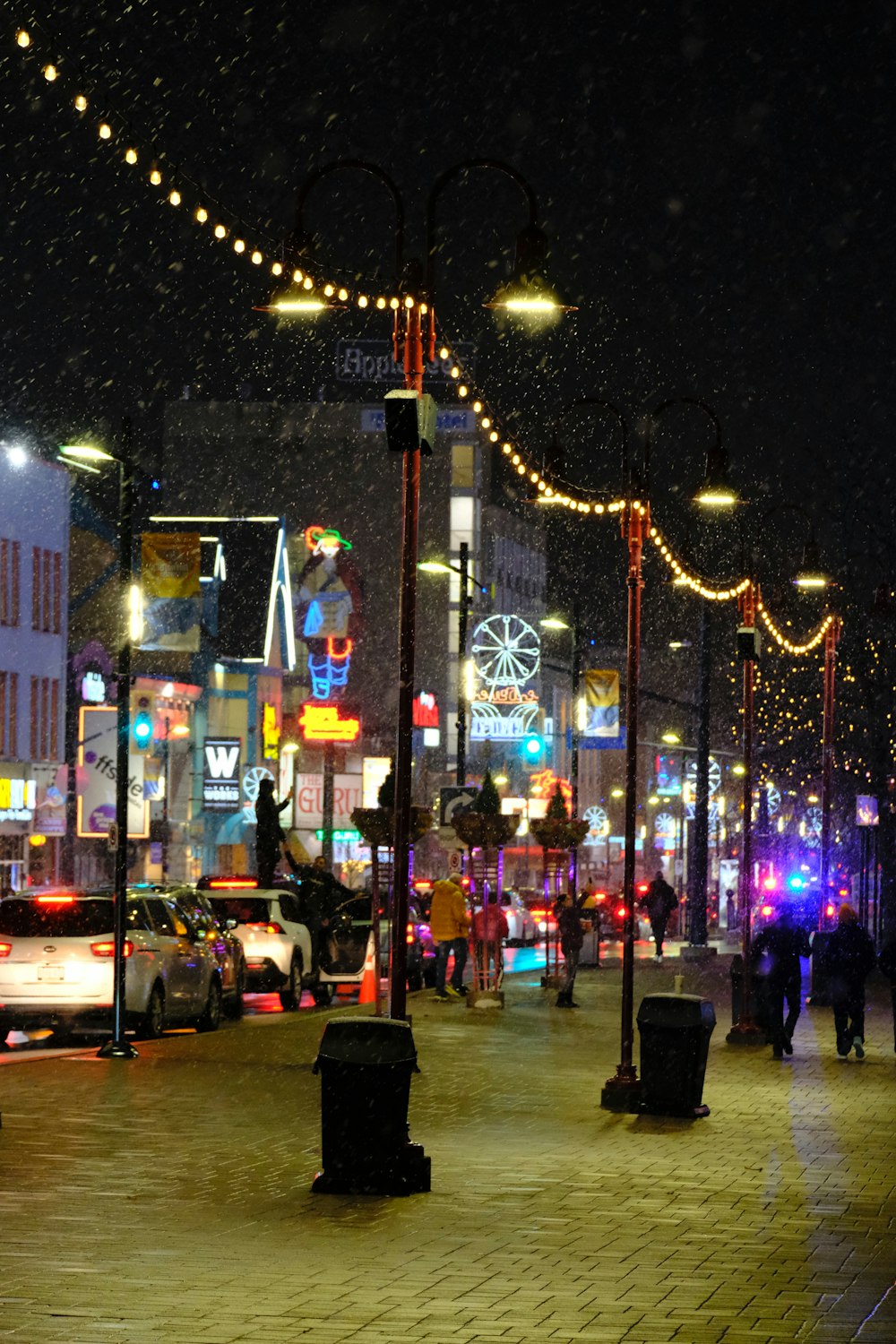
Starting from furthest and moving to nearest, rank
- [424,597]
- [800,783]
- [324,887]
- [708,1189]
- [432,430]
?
[424,597] → [800,783] → [324,887] → [432,430] → [708,1189]

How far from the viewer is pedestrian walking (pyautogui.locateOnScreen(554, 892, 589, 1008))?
110ft

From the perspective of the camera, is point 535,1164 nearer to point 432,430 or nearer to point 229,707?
point 432,430

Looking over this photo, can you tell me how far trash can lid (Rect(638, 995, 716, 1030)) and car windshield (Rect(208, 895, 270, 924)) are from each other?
14.8m

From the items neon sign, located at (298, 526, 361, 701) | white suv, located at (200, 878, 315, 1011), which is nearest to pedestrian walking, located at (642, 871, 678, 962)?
white suv, located at (200, 878, 315, 1011)

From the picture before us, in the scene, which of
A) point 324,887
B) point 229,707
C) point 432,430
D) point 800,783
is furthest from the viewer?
point 229,707

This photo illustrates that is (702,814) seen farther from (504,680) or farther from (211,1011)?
(211,1011)

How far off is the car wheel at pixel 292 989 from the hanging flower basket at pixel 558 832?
897cm

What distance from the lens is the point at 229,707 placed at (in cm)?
8412

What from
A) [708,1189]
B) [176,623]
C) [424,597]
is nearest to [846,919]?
[708,1189]

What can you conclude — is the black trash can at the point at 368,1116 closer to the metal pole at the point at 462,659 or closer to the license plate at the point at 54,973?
the license plate at the point at 54,973

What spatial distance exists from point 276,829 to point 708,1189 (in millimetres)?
29879

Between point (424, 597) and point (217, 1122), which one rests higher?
point (424, 597)

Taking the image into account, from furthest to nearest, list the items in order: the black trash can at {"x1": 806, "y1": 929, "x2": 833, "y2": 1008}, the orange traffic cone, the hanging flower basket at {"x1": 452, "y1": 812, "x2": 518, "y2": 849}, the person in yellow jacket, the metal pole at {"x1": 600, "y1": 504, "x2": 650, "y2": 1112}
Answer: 1. the orange traffic cone
2. the hanging flower basket at {"x1": 452, "y1": 812, "x2": 518, "y2": 849}
3. the black trash can at {"x1": 806, "y1": 929, "x2": 833, "y2": 1008}
4. the person in yellow jacket
5. the metal pole at {"x1": 600, "y1": 504, "x2": 650, "y2": 1112}

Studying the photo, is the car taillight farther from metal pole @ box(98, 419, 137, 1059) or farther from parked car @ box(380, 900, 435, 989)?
parked car @ box(380, 900, 435, 989)
